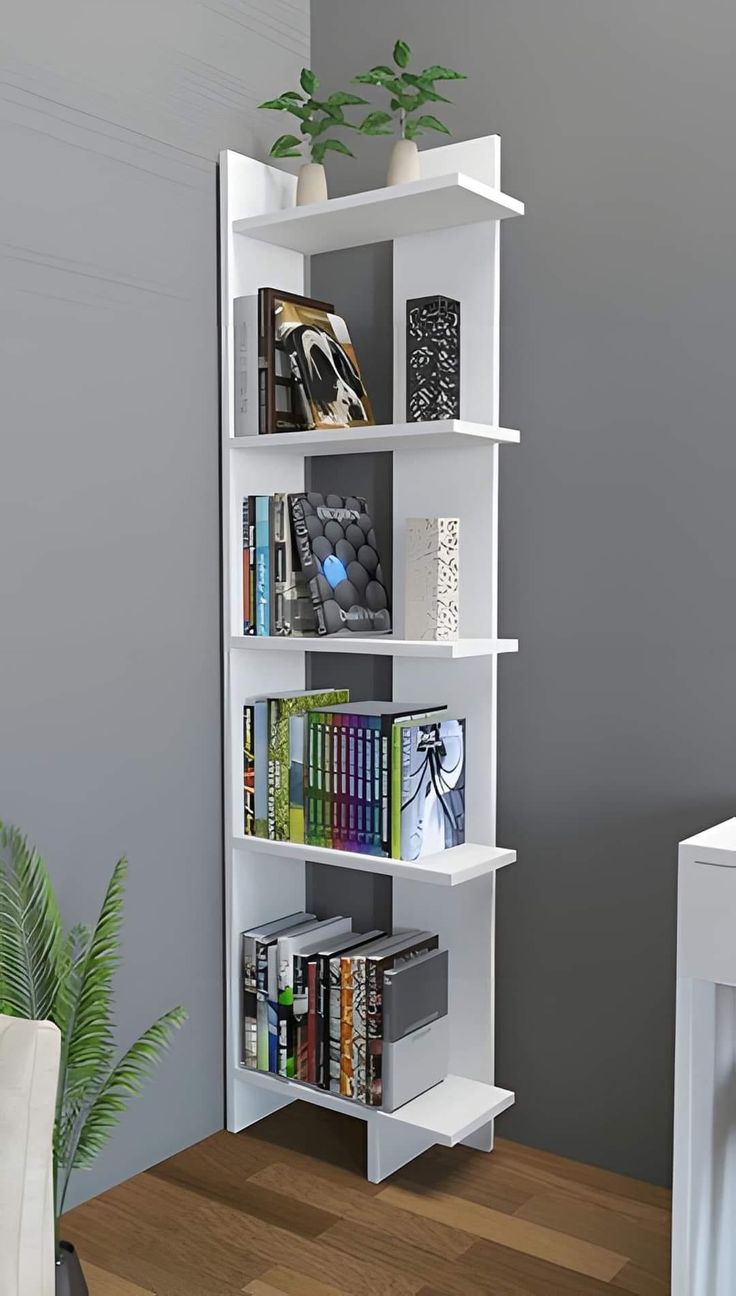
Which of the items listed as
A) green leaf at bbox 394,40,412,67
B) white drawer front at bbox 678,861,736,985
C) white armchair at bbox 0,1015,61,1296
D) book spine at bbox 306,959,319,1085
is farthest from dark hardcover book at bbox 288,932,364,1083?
green leaf at bbox 394,40,412,67

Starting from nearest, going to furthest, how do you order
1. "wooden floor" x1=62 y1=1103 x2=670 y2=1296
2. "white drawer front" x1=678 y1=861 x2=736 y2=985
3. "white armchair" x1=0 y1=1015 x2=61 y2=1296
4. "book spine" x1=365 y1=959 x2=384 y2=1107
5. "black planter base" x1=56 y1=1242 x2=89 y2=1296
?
"white armchair" x1=0 y1=1015 x2=61 y2=1296
"white drawer front" x1=678 y1=861 x2=736 y2=985
"black planter base" x1=56 y1=1242 x2=89 y2=1296
"wooden floor" x1=62 y1=1103 x2=670 y2=1296
"book spine" x1=365 y1=959 x2=384 y2=1107

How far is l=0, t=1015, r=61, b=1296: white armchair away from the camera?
1.29m

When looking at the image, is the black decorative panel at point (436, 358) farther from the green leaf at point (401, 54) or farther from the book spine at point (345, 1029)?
the book spine at point (345, 1029)

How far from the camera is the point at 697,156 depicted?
207cm

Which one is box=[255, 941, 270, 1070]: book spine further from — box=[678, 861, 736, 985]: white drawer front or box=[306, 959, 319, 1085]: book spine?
box=[678, 861, 736, 985]: white drawer front

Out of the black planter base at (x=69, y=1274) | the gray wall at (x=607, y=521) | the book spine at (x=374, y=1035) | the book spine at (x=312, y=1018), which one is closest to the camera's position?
the black planter base at (x=69, y=1274)

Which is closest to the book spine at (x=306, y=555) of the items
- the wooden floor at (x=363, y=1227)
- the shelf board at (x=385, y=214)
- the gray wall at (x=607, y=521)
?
the gray wall at (x=607, y=521)

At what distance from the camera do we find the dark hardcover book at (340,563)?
228 centimetres

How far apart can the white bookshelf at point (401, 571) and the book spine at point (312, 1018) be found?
0.13 feet

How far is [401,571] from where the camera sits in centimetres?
239

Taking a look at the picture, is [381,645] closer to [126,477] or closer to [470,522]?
[470,522]

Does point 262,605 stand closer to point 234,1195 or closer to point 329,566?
point 329,566

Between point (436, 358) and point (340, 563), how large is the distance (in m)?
0.43

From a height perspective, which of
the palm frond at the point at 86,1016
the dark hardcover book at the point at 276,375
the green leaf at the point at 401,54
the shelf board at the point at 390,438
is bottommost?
the palm frond at the point at 86,1016
